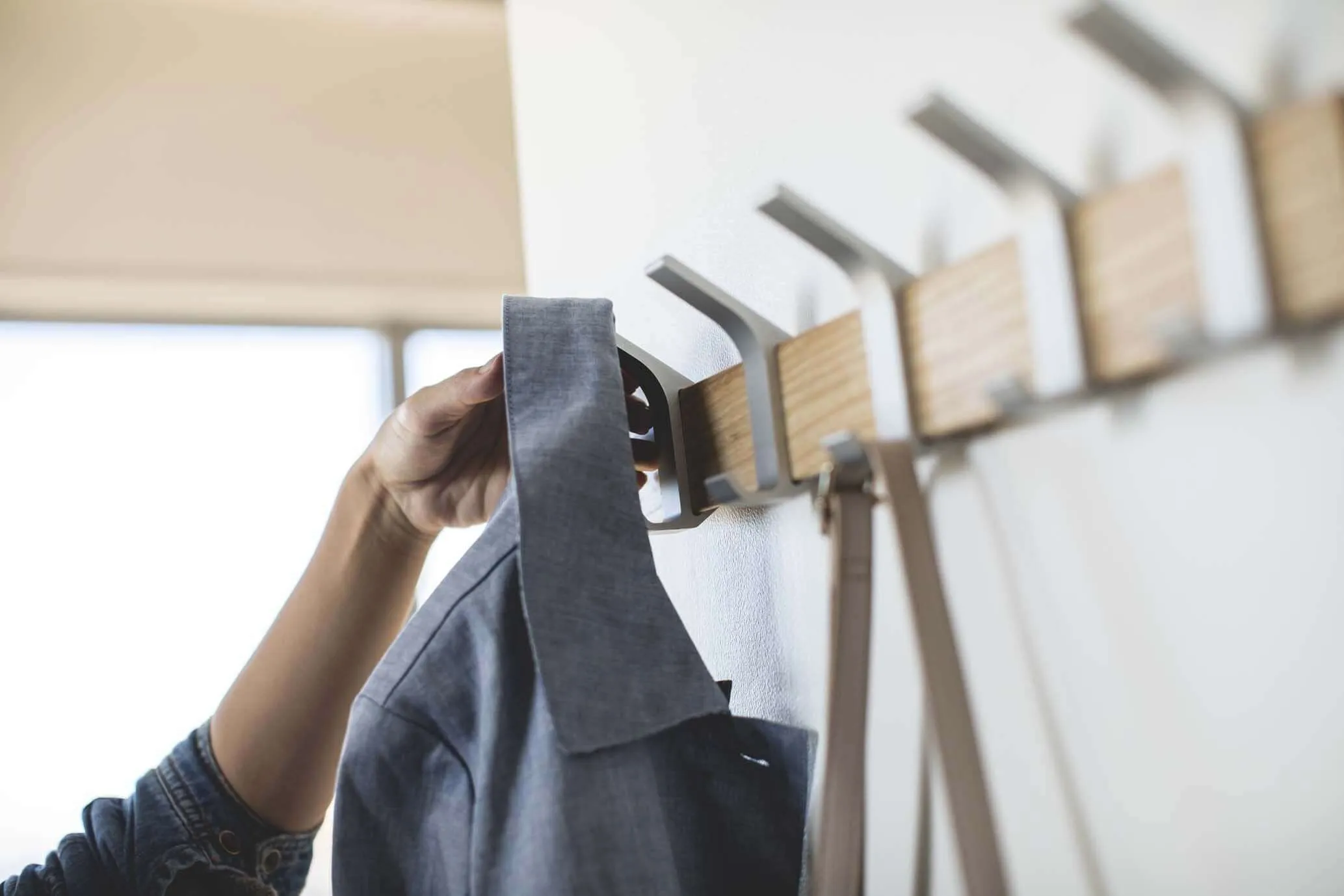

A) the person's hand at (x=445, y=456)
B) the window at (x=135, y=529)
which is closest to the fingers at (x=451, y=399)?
the person's hand at (x=445, y=456)

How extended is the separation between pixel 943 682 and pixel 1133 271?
0.41 ft

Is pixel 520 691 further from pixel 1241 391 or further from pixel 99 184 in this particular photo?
pixel 99 184

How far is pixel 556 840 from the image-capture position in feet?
1.13

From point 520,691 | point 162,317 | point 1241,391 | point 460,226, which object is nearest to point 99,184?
point 162,317

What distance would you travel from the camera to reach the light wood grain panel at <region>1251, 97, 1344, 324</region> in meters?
0.21

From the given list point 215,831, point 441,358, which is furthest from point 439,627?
point 441,358

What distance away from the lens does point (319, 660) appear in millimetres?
652

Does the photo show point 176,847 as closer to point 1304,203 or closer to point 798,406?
point 798,406

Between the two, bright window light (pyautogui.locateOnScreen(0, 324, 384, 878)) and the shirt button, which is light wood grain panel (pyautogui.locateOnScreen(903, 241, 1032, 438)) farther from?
bright window light (pyautogui.locateOnScreen(0, 324, 384, 878))

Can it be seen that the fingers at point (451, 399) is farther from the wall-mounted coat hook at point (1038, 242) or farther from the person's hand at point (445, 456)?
the wall-mounted coat hook at point (1038, 242)

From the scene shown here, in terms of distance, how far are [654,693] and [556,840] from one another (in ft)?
0.20

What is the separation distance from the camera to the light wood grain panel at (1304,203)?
0.70 feet

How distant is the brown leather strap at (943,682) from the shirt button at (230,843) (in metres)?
0.54

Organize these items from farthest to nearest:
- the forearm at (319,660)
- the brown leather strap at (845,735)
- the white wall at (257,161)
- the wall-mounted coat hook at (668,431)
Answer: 1. the white wall at (257,161)
2. the forearm at (319,660)
3. the wall-mounted coat hook at (668,431)
4. the brown leather strap at (845,735)
